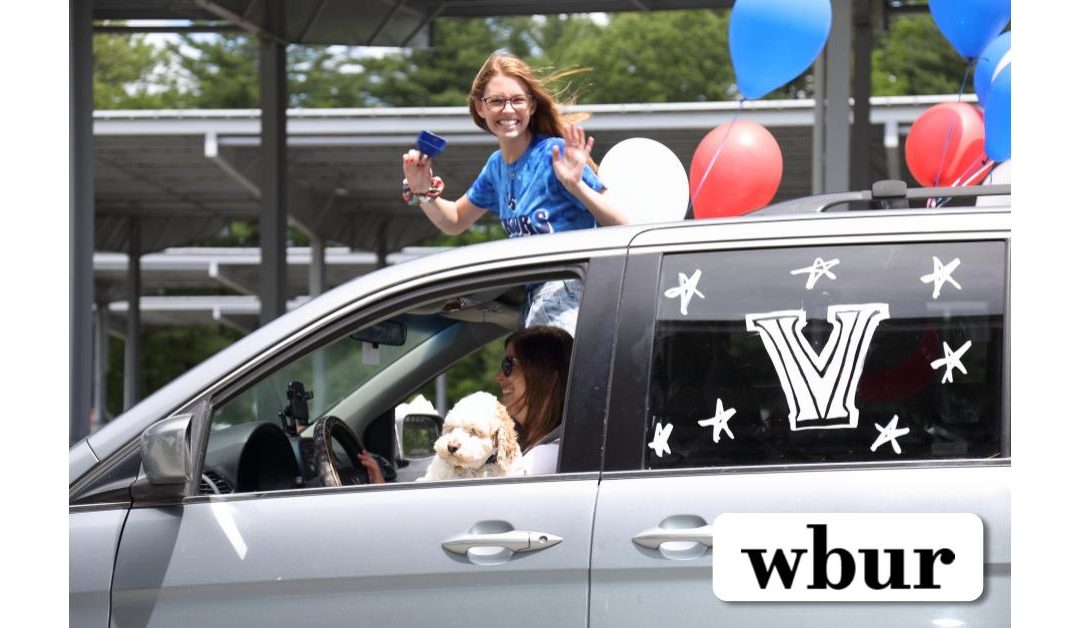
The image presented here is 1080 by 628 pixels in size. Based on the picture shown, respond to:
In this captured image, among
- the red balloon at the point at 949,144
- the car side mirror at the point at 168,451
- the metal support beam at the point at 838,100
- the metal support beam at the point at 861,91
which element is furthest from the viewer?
the metal support beam at the point at 861,91

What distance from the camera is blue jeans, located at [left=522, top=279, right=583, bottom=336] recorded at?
11.0ft

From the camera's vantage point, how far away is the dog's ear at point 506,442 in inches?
126

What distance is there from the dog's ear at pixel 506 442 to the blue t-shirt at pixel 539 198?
0.93 meters

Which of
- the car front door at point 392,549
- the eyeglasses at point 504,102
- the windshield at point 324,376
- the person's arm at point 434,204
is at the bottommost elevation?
the car front door at point 392,549

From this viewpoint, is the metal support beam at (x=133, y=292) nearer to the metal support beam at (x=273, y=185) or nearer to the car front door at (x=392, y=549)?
the metal support beam at (x=273, y=185)

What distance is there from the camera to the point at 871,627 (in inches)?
106

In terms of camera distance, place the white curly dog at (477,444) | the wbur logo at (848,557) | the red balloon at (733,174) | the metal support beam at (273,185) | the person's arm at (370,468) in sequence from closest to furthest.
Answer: the wbur logo at (848,557) < the white curly dog at (477,444) < the person's arm at (370,468) < the red balloon at (733,174) < the metal support beam at (273,185)

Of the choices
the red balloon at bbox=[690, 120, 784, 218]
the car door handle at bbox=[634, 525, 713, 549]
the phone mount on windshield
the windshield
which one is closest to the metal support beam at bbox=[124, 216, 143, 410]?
the red balloon at bbox=[690, 120, 784, 218]

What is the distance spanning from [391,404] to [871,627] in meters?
1.83

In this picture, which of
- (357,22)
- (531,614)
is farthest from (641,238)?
(357,22)

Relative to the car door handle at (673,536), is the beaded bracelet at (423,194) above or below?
above

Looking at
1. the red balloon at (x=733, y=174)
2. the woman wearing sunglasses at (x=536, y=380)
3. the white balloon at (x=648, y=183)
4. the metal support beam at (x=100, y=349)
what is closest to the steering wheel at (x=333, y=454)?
the woman wearing sunglasses at (x=536, y=380)
